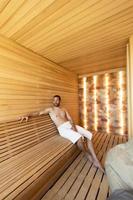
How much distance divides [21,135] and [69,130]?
1031 millimetres

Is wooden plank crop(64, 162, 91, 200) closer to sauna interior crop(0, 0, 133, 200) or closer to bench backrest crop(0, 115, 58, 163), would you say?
sauna interior crop(0, 0, 133, 200)

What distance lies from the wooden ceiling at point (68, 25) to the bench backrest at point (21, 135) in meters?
1.47

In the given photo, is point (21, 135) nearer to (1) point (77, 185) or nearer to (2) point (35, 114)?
(2) point (35, 114)

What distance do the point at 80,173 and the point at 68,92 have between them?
2900 millimetres

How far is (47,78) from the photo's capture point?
3.60m

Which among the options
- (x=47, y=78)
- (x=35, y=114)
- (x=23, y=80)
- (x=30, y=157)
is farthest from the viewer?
(x=47, y=78)

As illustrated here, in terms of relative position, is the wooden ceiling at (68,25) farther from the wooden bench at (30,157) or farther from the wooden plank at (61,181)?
the wooden plank at (61,181)

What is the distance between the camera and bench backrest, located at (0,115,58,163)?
2.05 meters

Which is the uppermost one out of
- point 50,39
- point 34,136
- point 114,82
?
point 50,39

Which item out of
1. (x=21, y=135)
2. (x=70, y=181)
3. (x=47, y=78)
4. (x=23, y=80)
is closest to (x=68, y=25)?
(x=23, y=80)

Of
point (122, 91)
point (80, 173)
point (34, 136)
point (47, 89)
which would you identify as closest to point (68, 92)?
point (47, 89)

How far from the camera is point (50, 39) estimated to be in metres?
2.55

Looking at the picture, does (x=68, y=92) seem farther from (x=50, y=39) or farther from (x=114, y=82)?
(x=50, y=39)

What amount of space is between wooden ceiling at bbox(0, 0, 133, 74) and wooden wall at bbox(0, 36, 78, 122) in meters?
0.22
